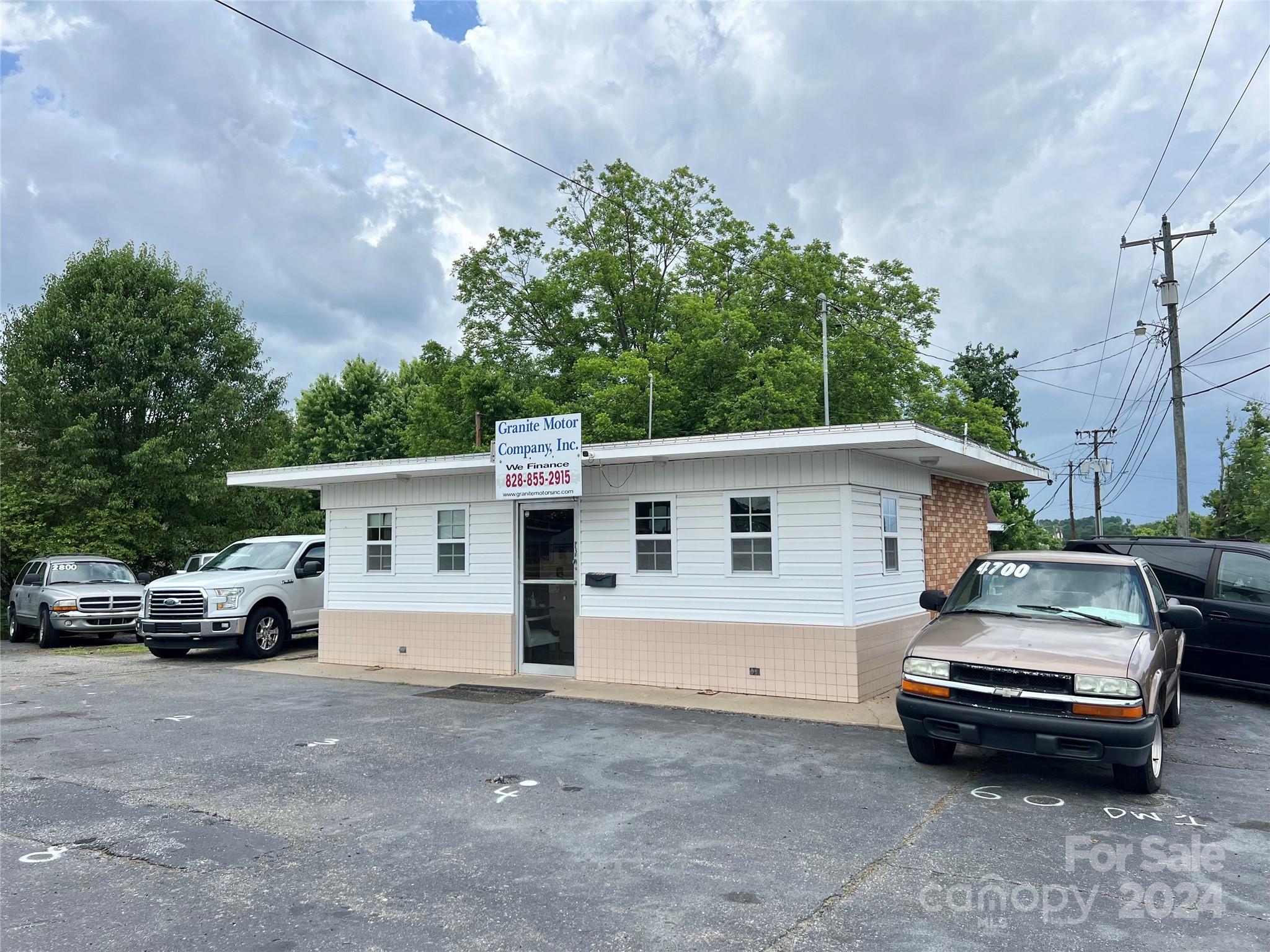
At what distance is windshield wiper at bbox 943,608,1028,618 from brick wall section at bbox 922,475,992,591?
16.1 feet

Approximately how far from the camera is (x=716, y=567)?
1034 cm

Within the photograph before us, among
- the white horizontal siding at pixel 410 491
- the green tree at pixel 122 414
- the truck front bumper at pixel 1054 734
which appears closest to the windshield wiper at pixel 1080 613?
the truck front bumper at pixel 1054 734

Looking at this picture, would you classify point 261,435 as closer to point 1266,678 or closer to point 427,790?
point 427,790

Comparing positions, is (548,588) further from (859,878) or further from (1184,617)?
(859,878)

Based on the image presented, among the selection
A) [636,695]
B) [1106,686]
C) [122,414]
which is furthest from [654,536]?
[122,414]

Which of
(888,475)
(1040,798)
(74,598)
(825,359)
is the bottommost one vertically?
(1040,798)

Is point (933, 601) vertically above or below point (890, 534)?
below

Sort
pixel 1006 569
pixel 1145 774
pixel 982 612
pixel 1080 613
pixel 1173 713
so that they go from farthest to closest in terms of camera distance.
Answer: pixel 1173 713 → pixel 1006 569 → pixel 982 612 → pixel 1080 613 → pixel 1145 774

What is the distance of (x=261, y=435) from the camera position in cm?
2625

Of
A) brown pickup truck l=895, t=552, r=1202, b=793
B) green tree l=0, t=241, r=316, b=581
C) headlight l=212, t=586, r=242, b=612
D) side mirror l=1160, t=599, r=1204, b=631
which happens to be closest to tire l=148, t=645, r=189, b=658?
headlight l=212, t=586, r=242, b=612

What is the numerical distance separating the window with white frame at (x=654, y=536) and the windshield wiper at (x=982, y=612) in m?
4.10

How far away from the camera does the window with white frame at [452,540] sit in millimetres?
12297

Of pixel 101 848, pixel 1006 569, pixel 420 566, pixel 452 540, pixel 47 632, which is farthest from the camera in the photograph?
pixel 47 632

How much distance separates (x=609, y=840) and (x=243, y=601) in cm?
1091
